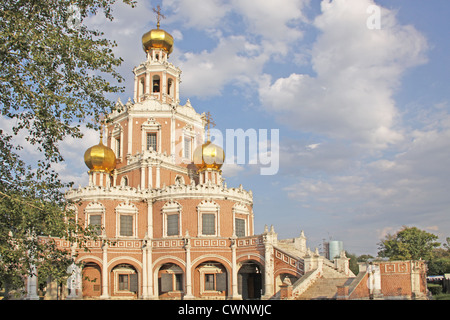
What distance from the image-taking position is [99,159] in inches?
1646

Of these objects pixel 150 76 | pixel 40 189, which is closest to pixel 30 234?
pixel 40 189

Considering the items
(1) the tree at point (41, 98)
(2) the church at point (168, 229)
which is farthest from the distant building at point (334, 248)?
(1) the tree at point (41, 98)

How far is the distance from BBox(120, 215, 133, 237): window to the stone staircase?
16557 millimetres

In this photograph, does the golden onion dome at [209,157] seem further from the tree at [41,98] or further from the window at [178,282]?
the tree at [41,98]

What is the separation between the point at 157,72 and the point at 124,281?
20.6 metres

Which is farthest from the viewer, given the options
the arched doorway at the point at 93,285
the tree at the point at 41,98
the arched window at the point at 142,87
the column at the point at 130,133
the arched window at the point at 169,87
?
the arched window at the point at 169,87

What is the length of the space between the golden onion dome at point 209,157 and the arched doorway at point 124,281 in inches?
419

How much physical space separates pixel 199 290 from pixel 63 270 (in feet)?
76.0

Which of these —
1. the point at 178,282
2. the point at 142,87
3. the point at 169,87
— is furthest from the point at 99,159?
the point at 178,282

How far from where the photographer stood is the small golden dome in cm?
4834

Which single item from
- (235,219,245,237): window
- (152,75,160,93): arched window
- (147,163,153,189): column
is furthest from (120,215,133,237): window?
(152,75,160,93): arched window

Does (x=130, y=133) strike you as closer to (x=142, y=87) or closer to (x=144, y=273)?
(x=142, y=87)

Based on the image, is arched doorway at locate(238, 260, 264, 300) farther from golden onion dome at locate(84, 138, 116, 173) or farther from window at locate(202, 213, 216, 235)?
golden onion dome at locate(84, 138, 116, 173)

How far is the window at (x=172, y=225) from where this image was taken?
3900 centimetres
